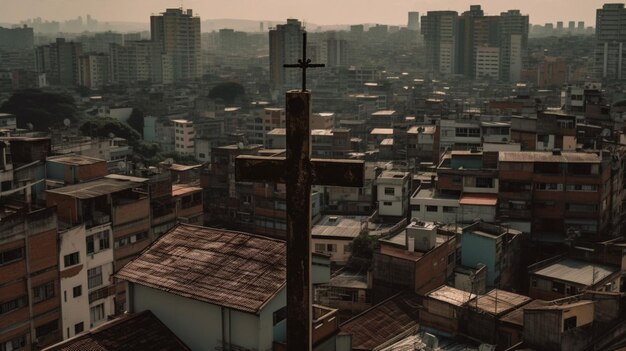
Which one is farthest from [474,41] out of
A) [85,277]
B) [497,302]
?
[85,277]

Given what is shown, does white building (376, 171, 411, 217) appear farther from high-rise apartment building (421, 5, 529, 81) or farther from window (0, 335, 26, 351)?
high-rise apartment building (421, 5, 529, 81)

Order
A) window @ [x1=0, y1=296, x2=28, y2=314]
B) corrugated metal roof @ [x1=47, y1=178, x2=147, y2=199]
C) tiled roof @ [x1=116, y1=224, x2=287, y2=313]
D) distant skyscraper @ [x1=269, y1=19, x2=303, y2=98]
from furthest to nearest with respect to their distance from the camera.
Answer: distant skyscraper @ [x1=269, y1=19, x2=303, y2=98] → corrugated metal roof @ [x1=47, y1=178, x2=147, y2=199] → window @ [x1=0, y1=296, x2=28, y2=314] → tiled roof @ [x1=116, y1=224, x2=287, y2=313]

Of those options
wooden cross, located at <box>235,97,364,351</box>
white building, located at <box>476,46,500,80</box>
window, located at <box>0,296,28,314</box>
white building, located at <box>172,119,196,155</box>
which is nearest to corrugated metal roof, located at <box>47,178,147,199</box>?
window, located at <box>0,296,28,314</box>

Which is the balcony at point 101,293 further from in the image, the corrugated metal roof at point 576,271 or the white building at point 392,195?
the white building at point 392,195

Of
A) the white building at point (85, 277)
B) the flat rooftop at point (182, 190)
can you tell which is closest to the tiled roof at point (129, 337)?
the white building at point (85, 277)

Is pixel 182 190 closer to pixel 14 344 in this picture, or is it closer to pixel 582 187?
pixel 14 344

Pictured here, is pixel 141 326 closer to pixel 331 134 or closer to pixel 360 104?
pixel 331 134
